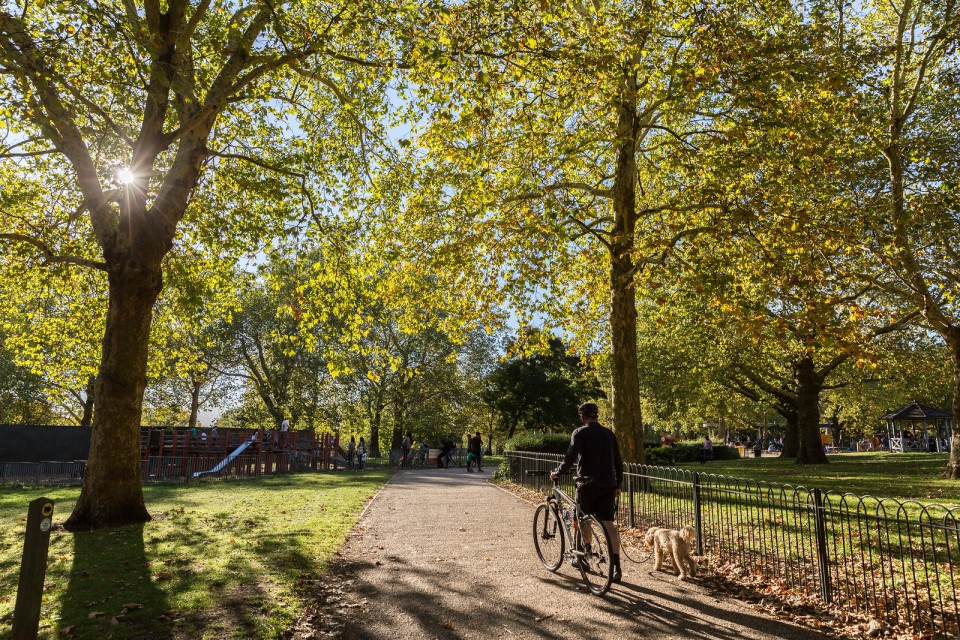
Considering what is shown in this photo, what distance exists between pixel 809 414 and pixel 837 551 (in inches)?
911

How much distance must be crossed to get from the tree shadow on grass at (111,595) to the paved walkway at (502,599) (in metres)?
1.79

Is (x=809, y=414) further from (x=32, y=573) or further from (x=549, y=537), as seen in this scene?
(x=32, y=573)

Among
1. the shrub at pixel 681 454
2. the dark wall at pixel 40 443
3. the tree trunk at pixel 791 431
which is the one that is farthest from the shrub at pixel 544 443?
the dark wall at pixel 40 443

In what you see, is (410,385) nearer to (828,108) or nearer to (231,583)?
(828,108)

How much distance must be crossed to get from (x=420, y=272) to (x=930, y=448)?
51876 millimetres

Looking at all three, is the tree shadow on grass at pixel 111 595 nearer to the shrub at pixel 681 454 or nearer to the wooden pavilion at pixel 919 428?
the shrub at pixel 681 454

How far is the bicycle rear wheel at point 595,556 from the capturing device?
20.6 feet

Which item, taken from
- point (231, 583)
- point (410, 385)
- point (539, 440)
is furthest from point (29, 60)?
point (410, 385)

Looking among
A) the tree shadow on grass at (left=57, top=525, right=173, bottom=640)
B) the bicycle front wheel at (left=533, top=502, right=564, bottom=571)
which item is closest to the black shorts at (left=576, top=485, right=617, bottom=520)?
the bicycle front wheel at (left=533, top=502, right=564, bottom=571)

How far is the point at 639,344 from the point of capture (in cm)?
3111

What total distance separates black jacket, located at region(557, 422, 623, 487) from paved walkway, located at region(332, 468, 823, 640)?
117cm

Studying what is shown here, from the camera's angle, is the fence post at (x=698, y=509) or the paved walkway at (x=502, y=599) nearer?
the paved walkway at (x=502, y=599)

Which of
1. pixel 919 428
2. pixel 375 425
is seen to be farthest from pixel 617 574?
pixel 919 428

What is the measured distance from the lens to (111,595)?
613 cm
